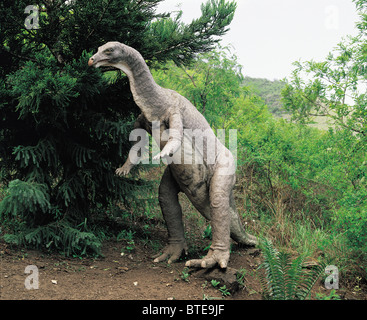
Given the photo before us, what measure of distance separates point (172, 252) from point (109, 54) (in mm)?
2385

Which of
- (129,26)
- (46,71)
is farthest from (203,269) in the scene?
(129,26)

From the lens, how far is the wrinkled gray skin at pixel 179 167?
3897 mm

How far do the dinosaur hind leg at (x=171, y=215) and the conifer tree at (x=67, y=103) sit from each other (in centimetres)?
71

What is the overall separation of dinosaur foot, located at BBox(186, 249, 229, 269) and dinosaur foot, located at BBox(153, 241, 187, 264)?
56 centimetres

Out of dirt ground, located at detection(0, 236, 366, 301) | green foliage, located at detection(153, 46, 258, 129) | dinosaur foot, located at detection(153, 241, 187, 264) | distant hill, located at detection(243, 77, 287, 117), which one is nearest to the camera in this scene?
dirt ground, located at detection(0, 236, 366, 301)

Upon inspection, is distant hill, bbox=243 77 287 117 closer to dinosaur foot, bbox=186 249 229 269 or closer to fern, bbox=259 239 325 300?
dinosaur foot, bbox=186 249 229 269

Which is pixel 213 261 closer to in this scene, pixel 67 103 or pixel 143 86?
pixel 143 86

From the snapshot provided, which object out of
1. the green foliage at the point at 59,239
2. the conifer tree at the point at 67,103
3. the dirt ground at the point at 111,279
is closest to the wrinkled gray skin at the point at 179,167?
the dirt ground at the point at 111,279

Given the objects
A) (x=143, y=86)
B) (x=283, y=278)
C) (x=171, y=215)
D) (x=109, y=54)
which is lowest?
(x=283, y=278)

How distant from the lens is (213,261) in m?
3.99

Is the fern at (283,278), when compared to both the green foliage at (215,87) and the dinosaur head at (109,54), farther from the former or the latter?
the green foliage at (215,87)

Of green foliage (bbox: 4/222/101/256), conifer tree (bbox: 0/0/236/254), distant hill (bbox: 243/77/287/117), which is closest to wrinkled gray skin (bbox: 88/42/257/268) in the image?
conifer tree (bbox: 0/0/236/254)

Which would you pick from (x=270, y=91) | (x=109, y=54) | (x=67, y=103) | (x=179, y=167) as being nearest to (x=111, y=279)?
(x=179, y=167)

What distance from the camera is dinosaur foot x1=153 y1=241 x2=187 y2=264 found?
451 cm
